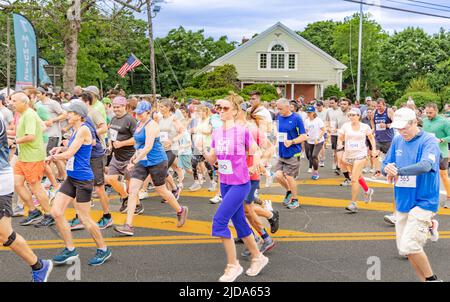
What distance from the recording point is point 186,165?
38.0 feet

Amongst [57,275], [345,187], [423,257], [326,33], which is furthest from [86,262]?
[326,33]

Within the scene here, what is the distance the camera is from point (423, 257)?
5188 mm

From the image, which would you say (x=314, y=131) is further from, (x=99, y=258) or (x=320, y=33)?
(x=320, y=33)

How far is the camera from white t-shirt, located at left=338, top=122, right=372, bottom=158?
31.8 ft

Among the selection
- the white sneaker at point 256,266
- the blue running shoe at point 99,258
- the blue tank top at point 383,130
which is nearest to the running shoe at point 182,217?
the blue running shoe at point 99,258

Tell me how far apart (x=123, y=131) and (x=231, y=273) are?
372 centimetres

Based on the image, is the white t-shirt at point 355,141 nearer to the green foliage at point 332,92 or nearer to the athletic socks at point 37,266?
the athletic socks at point 37,266

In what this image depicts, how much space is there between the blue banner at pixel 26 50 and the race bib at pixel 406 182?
14.8m

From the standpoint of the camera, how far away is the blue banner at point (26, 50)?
17953 millimetres

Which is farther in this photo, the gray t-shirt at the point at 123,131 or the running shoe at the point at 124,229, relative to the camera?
the gray t-shirt at the point at 123,131

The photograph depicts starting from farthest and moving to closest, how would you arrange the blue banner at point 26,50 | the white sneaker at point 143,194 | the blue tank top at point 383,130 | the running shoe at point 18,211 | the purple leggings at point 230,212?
the blue banner at point 26,50, the blue tank top at point 383,130, the white sneaker at point 143,194, the running shoe at point 18,211, the purple leggings at point 230,212

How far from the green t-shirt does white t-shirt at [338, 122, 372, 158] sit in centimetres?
504
